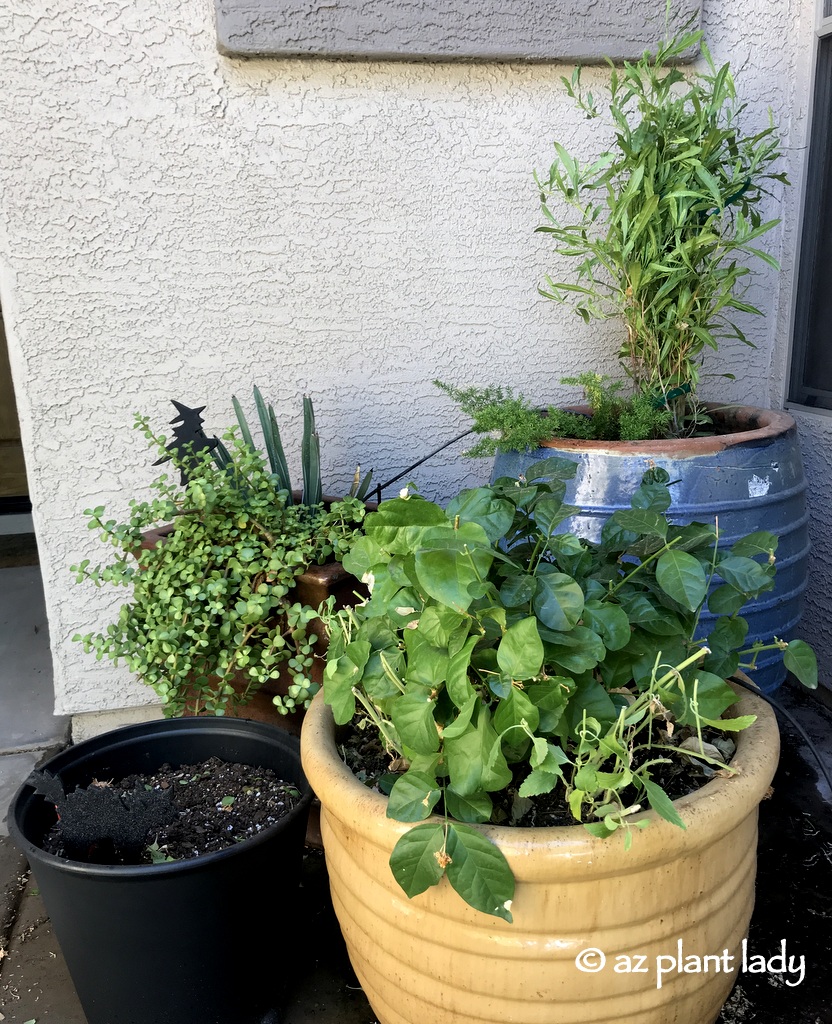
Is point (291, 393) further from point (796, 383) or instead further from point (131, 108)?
point (796, 383)

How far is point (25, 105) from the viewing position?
73.7 inches

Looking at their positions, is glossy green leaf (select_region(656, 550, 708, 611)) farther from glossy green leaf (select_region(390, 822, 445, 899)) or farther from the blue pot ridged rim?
the blue pot ridged rim

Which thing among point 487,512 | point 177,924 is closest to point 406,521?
point 487,512

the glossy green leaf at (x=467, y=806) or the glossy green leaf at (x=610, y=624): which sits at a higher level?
the glossy green leaf at (x=610, y=624)

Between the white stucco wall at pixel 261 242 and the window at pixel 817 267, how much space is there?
49 mm

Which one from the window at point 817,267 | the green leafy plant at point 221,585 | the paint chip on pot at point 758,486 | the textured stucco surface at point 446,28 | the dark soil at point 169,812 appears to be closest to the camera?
the dark soil at point 169,812

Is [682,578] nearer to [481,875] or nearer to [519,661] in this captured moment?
[519,661]

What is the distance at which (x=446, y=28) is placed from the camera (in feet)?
6.46

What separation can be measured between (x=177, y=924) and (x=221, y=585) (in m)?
0.58

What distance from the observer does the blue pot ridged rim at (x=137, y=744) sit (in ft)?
3.73

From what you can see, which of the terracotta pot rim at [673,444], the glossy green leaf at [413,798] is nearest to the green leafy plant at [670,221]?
the terracotta pot rim at [673,444]

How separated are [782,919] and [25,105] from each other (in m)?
2.48

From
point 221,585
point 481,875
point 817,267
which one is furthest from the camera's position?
point 817,267

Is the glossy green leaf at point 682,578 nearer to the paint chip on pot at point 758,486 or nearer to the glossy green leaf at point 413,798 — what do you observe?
the glossy green leaf at point 413,798
